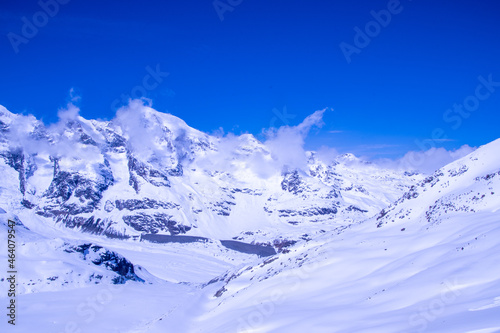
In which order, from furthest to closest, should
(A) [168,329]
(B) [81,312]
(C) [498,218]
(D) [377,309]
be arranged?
(B) [81,312] → (A) [168,329] → (C) [498,218] → (D) [377,309]

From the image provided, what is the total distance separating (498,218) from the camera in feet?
87.9

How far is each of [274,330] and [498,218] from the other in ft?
63.4

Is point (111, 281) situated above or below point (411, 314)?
above

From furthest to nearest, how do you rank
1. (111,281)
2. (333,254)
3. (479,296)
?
(111,281) < (333,254) < (479,296)

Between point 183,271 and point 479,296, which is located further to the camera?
point 183,271

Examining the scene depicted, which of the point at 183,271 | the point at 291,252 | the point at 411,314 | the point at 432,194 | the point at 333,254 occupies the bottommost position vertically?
the point at 411,314

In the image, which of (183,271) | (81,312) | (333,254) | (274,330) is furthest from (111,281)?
(183,271)

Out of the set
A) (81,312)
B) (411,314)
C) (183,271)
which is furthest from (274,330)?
(183,271)

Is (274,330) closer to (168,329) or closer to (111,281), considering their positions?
(168,329)

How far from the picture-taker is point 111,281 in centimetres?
5384

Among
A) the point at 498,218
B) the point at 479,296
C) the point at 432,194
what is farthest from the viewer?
the point at 432,194

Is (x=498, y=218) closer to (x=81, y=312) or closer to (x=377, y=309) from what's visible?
(x=377, y=309)

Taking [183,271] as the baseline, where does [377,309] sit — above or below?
below

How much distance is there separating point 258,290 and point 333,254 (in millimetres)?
7380
